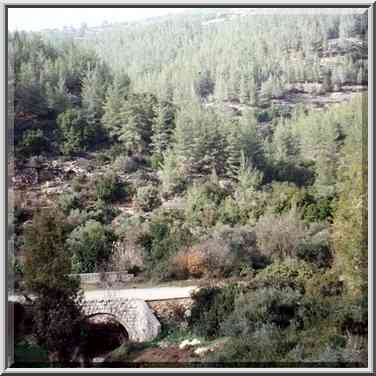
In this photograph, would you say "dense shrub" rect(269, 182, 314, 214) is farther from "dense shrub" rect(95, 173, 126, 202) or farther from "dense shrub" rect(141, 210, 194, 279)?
"dense shrub" rect(95, 173, 126, 202)

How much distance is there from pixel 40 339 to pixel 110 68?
325 centimetres

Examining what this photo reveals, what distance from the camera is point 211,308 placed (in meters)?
9.93

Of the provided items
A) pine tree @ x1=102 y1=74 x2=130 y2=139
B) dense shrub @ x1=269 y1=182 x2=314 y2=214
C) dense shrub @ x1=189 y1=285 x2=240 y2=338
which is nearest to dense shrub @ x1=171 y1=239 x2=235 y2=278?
dense shrub @ x1=189 y1=285 x2=240 y2=338

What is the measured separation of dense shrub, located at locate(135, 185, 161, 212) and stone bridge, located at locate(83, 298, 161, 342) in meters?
1.10

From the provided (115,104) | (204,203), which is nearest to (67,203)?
(115,104)

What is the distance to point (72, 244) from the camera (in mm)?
10016

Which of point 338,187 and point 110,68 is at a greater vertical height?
point 110,68

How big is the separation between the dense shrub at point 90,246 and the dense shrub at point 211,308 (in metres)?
1.18

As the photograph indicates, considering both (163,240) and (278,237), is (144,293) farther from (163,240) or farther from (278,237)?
(278,237)

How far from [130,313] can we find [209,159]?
2.04 metres

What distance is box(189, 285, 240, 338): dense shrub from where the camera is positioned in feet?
32.5

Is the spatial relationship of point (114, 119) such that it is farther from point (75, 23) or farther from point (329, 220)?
point (329, 220)

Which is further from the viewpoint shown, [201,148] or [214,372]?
[201,148]

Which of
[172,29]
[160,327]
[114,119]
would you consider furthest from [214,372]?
[172,29]
